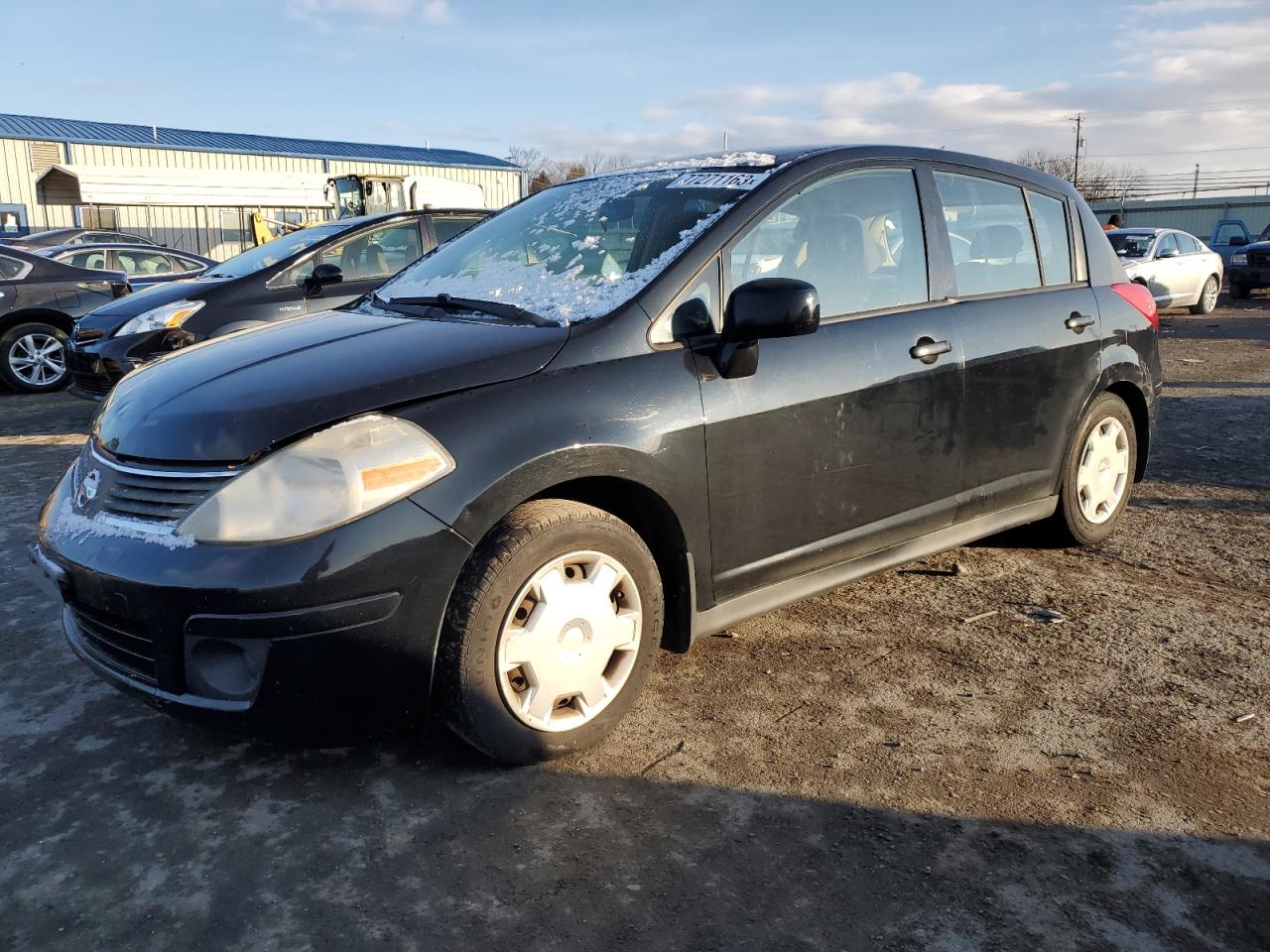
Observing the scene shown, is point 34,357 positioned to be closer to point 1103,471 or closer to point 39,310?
point 39,310

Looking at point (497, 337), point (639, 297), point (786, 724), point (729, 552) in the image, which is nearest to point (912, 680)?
point (786, 724)

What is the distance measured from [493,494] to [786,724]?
119cm

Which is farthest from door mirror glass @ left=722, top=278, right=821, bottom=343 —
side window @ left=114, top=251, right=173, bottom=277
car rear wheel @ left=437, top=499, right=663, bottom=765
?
side window @ left=114, top=251, right=173, bottom=277

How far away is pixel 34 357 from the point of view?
10.2 metres

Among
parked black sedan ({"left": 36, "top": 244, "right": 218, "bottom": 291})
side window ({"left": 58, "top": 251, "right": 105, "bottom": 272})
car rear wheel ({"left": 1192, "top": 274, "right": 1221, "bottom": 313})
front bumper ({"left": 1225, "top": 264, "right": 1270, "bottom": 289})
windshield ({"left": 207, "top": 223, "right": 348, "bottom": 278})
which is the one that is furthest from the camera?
front bumper ({"left": 1225, "top": 264, "right": 1270, "bottom": 289})

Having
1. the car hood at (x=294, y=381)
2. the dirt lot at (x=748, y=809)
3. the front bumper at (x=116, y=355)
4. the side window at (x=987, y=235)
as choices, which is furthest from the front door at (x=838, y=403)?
the front bumper at (x=116, y=355)

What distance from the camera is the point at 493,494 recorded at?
2623 mm

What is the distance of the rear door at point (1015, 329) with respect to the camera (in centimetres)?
386

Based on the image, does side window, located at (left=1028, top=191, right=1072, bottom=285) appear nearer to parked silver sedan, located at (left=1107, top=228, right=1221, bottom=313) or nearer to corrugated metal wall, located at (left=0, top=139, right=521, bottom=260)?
parked silver sedan, located at (left=1107, top=228, right=1221, bottom=313)

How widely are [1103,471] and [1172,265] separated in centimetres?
1365

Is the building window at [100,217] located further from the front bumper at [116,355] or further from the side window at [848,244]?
the side window at [848,244]

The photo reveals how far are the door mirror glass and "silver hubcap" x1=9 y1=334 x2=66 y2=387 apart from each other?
31.2 feet

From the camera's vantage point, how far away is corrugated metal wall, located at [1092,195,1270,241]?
41.3m

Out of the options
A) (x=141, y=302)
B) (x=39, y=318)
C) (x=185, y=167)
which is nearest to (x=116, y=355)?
(x=141, y=302)
